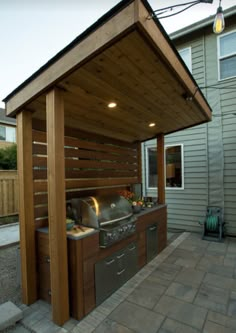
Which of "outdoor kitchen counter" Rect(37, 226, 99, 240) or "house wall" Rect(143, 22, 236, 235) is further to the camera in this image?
"house wall" Rect(143, 22, 236, 235)

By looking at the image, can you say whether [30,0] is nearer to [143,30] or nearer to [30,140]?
[30,140]

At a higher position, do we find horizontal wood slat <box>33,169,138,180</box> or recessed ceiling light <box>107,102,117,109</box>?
recessed ceiling light <box>107,102,117,109</box>

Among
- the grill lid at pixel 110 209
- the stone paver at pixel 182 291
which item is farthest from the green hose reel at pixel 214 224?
the grill lid at pixel 110 209

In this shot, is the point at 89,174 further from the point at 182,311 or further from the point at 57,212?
the point at 182,311

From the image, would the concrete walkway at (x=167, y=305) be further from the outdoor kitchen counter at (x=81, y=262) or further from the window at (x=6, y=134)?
the window at (x=6, y=134)

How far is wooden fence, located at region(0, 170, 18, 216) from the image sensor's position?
608 cm

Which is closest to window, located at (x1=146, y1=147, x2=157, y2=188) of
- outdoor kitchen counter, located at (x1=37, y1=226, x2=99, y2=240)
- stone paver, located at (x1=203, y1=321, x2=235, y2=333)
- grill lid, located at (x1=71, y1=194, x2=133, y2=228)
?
grill lid, located at (x1=71, y1=194, x2=133, y2=228)

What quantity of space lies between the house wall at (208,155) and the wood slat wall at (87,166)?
150 centimetres

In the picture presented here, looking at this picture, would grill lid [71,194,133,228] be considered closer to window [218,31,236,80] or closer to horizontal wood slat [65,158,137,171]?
horizontal wood slat [65,158,137,171]

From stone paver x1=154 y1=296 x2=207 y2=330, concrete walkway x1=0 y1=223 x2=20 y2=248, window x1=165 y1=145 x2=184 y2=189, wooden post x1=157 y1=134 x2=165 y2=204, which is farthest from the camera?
window x1=165 y1=145 x2=184 y2=189

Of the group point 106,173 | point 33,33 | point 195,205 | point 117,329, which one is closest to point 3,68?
point 33,33

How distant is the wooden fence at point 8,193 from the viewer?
608 centimetres

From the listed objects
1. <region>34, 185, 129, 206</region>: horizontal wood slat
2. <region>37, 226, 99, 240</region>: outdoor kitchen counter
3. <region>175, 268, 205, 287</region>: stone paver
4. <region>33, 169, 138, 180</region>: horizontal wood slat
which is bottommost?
<region>175, 268, 205, 287</region>: stone paver

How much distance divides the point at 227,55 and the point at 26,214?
5.23 metres
